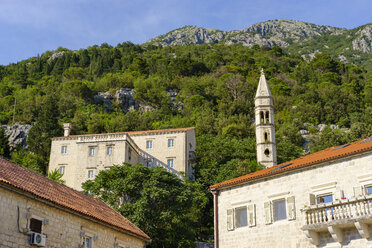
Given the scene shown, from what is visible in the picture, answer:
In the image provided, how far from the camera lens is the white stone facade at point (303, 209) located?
1961 centimetres

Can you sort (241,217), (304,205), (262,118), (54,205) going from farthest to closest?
1. (262,118)
2. (241,217)
3. (304,205)
4. (54,205)

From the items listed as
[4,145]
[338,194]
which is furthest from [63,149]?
[338,194]

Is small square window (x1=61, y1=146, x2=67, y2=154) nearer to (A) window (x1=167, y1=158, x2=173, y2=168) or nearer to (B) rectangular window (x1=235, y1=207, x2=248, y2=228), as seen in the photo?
(A) window (x1=167, y1=158, x2=173, y2=168)

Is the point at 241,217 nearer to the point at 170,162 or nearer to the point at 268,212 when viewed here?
the point at 268,212

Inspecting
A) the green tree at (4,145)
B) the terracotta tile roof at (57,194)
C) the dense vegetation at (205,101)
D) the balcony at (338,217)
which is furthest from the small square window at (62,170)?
the balcony at (338,217)

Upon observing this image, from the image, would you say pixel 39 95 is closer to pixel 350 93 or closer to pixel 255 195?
pixel 350 93

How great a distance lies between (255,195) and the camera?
24.6 meters

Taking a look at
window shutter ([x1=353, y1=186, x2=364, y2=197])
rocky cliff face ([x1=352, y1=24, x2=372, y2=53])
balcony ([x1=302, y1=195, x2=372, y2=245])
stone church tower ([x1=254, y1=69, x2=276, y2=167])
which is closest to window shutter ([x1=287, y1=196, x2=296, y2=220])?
balcony ([x1=302, y1=195, x2=372, y2=245])

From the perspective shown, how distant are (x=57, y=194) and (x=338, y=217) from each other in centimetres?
1221

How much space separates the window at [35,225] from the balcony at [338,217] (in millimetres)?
11468

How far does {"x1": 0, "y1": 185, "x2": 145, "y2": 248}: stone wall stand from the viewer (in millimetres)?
16219

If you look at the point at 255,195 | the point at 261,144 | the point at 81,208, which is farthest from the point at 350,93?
the point at 81,208

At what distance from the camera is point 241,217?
25016 millimetres

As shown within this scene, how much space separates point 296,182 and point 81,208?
1065 cm
